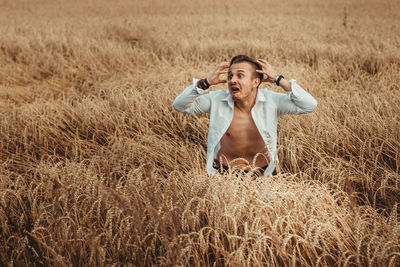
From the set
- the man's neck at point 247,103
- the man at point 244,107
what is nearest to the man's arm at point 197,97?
the man at point 244,107

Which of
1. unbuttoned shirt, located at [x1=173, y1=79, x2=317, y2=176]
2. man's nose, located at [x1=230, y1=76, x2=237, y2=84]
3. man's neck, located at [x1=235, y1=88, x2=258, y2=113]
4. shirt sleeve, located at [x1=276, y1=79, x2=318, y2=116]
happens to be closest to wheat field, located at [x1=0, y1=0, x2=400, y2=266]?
unbuttoned shirt, located at [x1=173, y1=79, x2=317, y2=176]

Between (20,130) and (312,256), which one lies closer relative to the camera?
(312,256)

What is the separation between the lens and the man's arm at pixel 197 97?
204 cm

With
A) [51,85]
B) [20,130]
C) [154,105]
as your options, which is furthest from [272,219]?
[51,85]

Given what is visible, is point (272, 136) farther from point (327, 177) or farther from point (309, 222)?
point (309, 222)

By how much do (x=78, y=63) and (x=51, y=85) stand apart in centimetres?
101

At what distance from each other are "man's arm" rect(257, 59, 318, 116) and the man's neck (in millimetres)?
142

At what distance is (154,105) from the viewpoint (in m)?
3.30

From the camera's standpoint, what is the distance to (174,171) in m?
1.99

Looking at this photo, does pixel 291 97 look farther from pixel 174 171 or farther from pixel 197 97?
pixel 174 171

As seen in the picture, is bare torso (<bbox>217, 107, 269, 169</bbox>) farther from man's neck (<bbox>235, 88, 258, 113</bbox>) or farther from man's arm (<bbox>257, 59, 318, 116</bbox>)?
man's arm (<bbox>257, 59, 318, 116</bbox>)

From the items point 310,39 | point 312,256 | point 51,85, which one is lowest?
point 312,256

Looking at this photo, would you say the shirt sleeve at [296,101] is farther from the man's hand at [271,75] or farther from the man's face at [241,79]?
the man's face at [241,79]

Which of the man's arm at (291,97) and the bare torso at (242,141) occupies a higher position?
the man's arm at (291,97)
